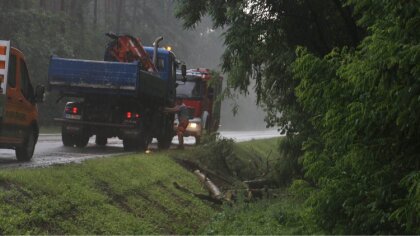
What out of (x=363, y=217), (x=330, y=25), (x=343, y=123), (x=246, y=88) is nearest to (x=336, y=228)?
(x=363, y=217)

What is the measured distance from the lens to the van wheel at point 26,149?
1399cm

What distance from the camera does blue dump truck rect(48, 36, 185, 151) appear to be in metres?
17.2

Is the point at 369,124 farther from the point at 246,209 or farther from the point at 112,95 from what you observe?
the point at 112,95

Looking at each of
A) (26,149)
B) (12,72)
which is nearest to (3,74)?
(12,72)

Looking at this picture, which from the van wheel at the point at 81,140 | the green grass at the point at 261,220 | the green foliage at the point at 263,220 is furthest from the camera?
the van wheel at the point at 81,140

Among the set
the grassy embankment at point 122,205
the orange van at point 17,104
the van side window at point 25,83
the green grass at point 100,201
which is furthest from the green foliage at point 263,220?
the van side window at point 25,83

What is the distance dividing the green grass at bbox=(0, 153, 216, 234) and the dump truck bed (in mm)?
2497

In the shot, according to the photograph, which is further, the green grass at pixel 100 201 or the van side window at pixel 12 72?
the van side window at pixel 12 72

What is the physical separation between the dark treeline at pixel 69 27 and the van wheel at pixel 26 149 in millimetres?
8517

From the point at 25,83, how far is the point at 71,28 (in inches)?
1076

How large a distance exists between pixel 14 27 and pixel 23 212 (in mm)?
27384

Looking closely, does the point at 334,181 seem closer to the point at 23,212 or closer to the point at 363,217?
A: the point at 363,217

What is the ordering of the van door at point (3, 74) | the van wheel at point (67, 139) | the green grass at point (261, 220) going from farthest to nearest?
1. the van wheel at point (67, 139)
2. the van door at point (3, 74)
3. the green grass at point (261, 220)

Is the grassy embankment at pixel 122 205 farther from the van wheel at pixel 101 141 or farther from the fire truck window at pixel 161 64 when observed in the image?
the fire truck window at pixel 161 64
